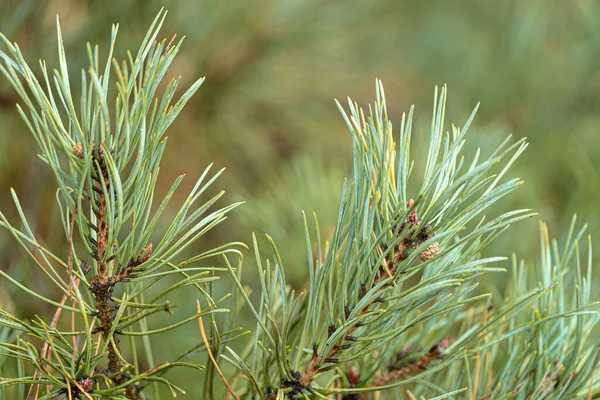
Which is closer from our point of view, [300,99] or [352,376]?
[352,376]

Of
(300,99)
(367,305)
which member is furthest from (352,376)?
(300,99)

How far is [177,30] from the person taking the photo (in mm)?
680

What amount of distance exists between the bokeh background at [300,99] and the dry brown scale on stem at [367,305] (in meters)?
0.24

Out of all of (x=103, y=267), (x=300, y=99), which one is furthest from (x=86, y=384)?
(x=300, y=99)

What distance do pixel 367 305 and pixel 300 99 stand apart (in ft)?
2.26

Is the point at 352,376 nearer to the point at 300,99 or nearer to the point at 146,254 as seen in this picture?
the point at 146,254

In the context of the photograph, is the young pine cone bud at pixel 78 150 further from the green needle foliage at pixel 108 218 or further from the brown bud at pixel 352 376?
the brown bud at pixel 352 376

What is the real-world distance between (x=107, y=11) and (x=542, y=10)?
0.64m

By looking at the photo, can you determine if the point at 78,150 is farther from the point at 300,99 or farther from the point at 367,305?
the point at 300,99

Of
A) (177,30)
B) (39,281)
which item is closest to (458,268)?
(39,281)

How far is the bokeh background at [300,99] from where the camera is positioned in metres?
Result: 0.59

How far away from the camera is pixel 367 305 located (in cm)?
25

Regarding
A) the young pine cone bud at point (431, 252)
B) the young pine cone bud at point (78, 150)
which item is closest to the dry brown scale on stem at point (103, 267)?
the young pine cone bud at point (78, 150)

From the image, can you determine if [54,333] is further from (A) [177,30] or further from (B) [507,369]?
(A) [177,30]
